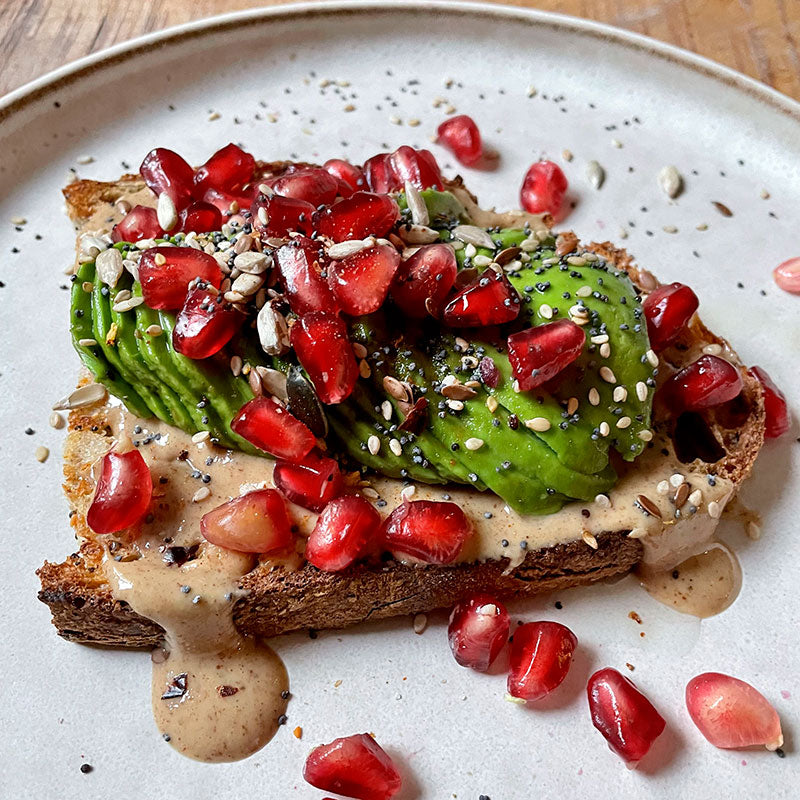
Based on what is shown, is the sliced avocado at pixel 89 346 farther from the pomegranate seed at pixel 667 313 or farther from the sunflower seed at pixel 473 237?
the pomegranate seed at pixel 667 313

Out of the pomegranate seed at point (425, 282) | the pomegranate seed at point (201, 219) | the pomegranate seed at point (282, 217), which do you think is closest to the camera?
the pomegranate seed at point (425, 282)

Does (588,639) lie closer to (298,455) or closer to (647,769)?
(647,769)

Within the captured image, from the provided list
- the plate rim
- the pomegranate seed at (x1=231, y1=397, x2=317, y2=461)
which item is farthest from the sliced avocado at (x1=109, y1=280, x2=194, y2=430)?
the plate rim

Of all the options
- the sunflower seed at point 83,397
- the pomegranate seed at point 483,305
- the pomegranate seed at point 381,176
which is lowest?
the sunflower seed at point 83,397

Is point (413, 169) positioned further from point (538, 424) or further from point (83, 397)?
point (83, 397)

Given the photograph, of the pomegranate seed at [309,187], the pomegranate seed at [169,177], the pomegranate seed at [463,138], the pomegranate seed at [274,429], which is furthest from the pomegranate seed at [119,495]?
the pomegranate seed at [463,138]


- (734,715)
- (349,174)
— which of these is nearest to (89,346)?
(349,174)

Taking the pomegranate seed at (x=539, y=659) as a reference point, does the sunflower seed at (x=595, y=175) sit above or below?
above

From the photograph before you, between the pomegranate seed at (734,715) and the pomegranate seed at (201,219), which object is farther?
the pomegranate seed at (201,219)
